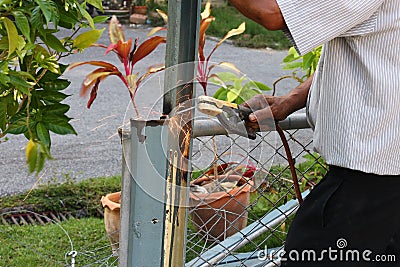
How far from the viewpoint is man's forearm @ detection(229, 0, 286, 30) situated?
1387 mm

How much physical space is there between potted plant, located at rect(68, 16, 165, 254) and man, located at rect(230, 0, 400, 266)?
34cm

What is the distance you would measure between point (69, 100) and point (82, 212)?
2.71m

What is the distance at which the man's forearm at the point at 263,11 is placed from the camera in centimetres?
139

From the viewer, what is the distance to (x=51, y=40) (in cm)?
141

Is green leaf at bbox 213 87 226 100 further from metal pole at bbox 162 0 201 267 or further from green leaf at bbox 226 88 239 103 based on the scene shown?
metal pole at bbox 162 0 201 267

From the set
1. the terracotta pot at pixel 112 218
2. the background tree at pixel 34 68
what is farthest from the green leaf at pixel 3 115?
the terracotta pot at pixel 112 218

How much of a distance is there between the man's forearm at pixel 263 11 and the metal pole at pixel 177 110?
14 centimetres

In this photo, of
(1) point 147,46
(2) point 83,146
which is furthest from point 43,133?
(2) point 83,146

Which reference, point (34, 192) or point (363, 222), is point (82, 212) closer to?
point (34, 192)

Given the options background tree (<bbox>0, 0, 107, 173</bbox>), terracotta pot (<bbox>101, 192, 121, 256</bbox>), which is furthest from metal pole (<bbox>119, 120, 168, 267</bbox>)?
terracotta pot (<bbox>101, 192, 121, 256</bbox>)

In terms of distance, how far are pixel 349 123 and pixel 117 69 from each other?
830mm

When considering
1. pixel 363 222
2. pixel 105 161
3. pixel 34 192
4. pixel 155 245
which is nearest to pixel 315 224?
pixel 363 222

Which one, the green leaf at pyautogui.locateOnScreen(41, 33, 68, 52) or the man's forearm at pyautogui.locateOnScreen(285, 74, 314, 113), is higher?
the green leaf at pyautogui.locateOnScreen(41, 33, 68, 52)

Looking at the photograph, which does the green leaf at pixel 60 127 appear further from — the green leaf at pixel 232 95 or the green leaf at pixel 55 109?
the green leaf at pixel 232 95
